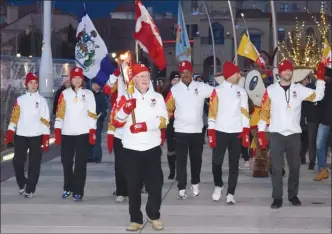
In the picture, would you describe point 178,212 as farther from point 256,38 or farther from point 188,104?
point 256,38

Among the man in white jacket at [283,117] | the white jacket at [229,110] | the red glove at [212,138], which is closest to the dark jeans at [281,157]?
the man in white jacket at [283,117]

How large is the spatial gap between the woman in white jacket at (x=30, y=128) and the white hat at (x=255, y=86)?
3833 mm

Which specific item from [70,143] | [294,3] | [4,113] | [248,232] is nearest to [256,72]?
[70,143]

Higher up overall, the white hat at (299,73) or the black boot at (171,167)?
the white hat at (299,73)

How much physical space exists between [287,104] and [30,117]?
11.7ft

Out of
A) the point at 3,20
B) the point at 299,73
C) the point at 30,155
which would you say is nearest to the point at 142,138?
the point at 30,155

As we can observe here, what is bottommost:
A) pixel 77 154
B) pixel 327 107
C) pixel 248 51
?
pixel 77 154

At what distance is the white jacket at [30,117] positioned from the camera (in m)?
10.6

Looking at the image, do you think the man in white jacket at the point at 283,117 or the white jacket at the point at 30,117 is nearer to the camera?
the man in white jacket at the point at 283,117

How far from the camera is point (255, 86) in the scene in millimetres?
12883

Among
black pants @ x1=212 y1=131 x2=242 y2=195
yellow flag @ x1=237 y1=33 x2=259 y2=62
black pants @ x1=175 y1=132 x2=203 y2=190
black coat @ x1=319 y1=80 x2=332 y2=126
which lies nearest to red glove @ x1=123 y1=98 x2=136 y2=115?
black pants @ x1=212 y1=131 x2=242 y2=195

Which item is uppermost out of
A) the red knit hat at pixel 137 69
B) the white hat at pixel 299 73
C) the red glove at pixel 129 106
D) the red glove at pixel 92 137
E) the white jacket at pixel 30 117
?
the red knit hat at pixel 137 69

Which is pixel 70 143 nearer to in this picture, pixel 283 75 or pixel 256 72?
pixel 283 75

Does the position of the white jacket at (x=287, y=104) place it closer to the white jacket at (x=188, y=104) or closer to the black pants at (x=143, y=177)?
the white jacket at (x=188, y=104)
